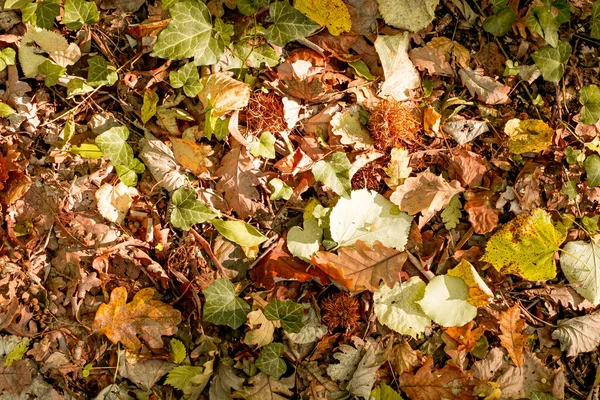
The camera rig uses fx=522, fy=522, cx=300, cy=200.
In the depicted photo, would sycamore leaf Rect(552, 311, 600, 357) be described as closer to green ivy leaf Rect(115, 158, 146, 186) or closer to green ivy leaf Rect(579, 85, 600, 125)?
green ivy leaf Rect(579, 85, 600, 125)

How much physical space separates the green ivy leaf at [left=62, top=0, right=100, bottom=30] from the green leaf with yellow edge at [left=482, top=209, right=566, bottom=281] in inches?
79.0

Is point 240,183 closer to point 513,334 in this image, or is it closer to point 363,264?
point 363,264

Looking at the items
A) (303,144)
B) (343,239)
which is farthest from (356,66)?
(343,239)

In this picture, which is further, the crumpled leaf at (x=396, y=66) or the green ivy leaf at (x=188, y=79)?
the crumpled leaf at (x=396, y=66)

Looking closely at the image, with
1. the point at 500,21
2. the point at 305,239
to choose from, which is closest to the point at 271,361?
the point at 305,239

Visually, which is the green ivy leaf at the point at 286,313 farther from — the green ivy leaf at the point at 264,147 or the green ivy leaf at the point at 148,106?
the green ivy leaf at the point at 148,106

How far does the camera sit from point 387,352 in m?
2.28

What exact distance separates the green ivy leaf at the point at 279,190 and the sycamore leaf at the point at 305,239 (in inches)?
5.7

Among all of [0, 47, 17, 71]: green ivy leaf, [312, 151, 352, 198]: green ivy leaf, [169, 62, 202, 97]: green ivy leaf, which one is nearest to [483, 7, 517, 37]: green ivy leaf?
[312, 151, 352, 198]: green ivy leaf

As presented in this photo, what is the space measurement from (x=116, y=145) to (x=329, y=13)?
42.9 inches

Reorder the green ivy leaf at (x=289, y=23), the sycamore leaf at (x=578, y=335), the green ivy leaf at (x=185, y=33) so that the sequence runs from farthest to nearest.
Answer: the sycamore leaf at (x=578, y=335)
the green ivy leaf at (x=289, y=23)
the green ivy leaf at (x=185, y=33)

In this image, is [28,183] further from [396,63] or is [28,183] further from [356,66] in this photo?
[396,63]

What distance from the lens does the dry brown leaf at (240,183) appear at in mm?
2268

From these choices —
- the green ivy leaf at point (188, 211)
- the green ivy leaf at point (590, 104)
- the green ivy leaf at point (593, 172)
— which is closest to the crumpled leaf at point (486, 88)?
the green ivy leaf at point (590, 104)
